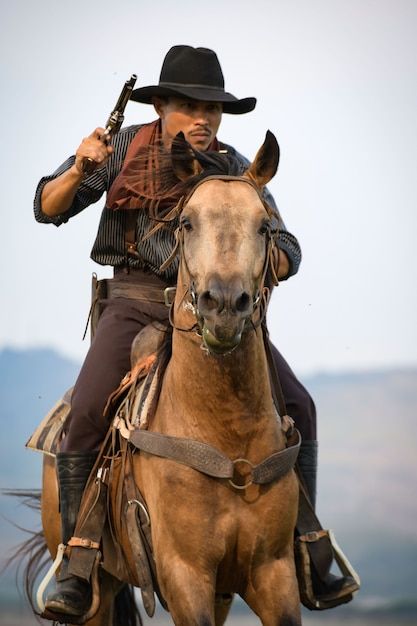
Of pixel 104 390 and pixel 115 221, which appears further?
pixel 115 221

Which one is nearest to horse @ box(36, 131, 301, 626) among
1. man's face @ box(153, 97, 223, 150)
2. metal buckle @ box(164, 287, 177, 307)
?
metal buckle @ box(164, 287, 177, 307)

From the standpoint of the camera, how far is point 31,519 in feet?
44.7

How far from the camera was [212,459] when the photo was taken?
252 inches

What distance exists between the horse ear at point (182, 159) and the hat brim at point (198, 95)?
3.16 ft

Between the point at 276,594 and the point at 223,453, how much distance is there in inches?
27.1

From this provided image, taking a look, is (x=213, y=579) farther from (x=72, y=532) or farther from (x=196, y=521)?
(x=72, y=532)

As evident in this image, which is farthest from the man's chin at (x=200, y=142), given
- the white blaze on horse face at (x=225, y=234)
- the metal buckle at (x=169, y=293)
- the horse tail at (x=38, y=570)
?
the horse tail at (x=38, y=570)

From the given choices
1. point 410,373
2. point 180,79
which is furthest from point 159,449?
point 410,373

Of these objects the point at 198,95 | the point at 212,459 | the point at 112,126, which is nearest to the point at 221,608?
the point at 212,459

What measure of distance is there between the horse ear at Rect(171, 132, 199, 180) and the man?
1.90 ft

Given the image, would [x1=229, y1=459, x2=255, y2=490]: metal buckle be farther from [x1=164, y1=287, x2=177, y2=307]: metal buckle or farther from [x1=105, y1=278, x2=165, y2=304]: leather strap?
[x1=105, y1=278, x2=165, y2=304]: leather strap

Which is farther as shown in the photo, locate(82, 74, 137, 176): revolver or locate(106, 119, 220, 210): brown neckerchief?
locate(82, 74, 137, 176): revolver

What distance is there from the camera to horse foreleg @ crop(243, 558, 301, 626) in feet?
21.3

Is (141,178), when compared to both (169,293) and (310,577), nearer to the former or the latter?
(169,293)
